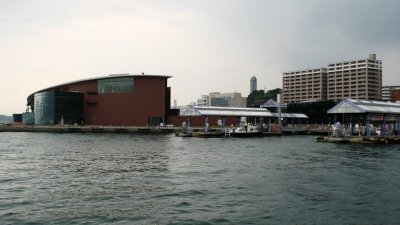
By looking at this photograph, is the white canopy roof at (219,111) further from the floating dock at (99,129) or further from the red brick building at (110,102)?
the red brick building at (110,102)

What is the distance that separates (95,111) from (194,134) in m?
63.0

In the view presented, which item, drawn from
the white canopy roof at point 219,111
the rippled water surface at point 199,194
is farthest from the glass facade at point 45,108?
the rippled water surface at point 199,194

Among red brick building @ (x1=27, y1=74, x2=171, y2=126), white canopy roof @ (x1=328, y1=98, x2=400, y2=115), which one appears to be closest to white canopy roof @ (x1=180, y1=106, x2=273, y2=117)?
red brick building @ (x1=27, y1=74, x2=171, y2=126)

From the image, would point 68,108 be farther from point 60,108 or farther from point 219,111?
point 219,111

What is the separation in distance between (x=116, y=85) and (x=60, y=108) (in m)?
25.0

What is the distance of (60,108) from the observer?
531 ft

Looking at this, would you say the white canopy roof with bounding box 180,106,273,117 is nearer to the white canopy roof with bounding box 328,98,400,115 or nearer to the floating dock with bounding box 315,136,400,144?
the white canopy roof with bounding box 328,98,400,115

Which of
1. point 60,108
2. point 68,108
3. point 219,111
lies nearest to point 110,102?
point 68,108

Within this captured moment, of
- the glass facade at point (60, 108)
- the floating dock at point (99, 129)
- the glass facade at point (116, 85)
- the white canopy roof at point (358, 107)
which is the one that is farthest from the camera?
the glass facade at point (60, 108)

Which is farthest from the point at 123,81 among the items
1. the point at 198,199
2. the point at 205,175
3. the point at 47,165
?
the point at 198,199

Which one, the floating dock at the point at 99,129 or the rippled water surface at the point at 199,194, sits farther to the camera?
the floating dock at the point at 99,129

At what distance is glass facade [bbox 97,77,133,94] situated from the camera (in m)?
154

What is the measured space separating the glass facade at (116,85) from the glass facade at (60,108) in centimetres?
1118

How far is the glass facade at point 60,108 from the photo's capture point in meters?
161
